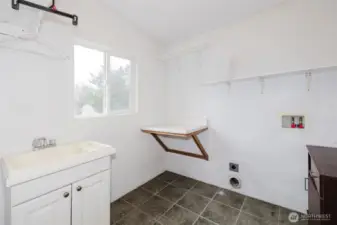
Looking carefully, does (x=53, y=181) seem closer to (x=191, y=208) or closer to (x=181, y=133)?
(x=181, y=133)

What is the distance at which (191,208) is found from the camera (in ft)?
6.63

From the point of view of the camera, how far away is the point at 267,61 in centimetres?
200

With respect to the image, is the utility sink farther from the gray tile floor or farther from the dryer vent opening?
the dryer vent opening

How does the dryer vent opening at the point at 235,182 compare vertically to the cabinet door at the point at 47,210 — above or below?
below

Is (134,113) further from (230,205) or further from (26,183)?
(230,205)

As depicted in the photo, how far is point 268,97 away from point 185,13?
1.47 meters

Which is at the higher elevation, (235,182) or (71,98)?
(71,98)

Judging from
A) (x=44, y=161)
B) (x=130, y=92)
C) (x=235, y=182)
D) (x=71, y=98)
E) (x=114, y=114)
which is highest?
(x=130, y=92)

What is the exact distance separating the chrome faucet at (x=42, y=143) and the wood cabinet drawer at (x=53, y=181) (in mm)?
513

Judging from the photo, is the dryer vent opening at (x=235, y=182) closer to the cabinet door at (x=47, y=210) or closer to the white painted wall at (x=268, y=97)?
the white painted wall at (x=268, y=97)

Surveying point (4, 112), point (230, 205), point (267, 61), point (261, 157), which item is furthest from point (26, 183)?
point (267, 61)

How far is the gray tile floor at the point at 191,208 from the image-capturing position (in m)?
1.80

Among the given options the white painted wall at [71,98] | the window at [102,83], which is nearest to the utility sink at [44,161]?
the white painted wall at [71,98]

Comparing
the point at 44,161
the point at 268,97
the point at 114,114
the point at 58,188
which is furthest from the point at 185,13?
the point at 58,188
